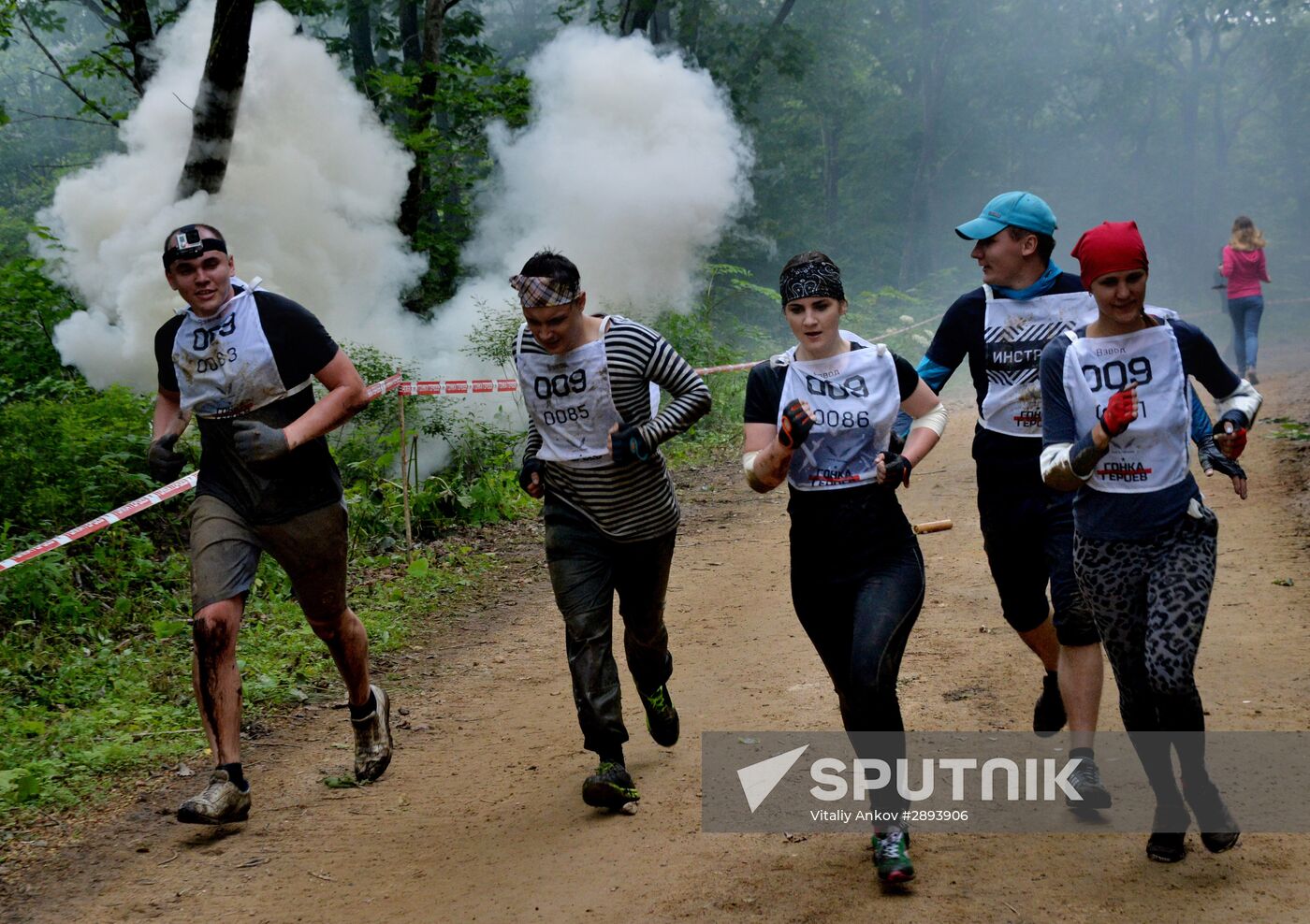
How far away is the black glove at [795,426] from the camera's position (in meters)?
3.72

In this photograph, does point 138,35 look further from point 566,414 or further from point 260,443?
point 566,414

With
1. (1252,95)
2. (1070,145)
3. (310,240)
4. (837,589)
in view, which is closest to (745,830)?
(837,589)

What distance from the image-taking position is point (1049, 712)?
500cm

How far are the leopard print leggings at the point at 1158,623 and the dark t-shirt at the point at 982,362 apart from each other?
2.47 feet

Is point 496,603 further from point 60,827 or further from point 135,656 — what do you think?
point 60,827

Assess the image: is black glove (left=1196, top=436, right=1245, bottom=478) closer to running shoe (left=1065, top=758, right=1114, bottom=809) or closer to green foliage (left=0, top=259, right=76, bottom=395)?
running shoe (left=1065, top=758, right=1114, bottom=809)

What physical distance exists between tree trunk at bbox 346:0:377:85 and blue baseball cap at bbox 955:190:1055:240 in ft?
48.4

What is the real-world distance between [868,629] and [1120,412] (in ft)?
3.24

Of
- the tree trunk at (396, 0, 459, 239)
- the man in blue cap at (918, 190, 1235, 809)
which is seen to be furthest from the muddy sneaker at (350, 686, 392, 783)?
the tree trunk at (396, 0, 459, 239)

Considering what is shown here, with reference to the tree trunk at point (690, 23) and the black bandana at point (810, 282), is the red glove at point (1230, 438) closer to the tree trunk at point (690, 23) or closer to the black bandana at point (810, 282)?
the black bandana at point (810, 282)

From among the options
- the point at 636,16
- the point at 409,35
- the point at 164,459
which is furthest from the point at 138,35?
the point at 636,16

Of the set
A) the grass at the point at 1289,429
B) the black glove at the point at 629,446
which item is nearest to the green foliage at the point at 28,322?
the black glove at the point at 629,446

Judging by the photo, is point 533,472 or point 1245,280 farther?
point 1245,280

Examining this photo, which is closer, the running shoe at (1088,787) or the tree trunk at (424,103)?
the running shoe at (1088,787)
